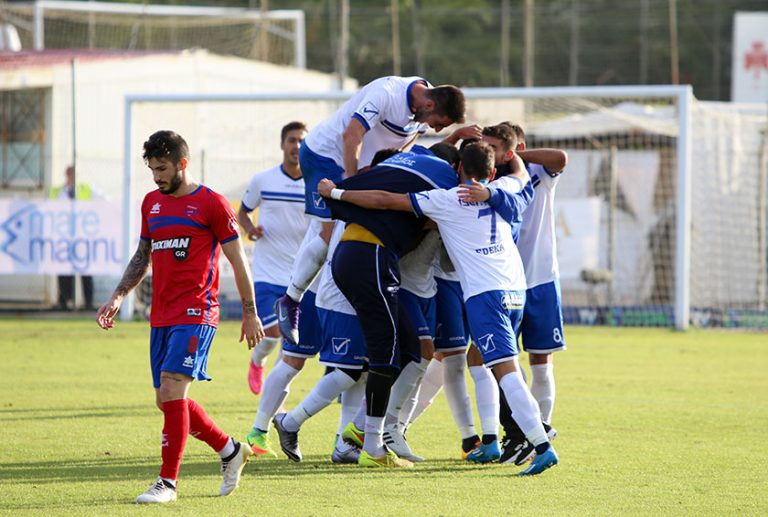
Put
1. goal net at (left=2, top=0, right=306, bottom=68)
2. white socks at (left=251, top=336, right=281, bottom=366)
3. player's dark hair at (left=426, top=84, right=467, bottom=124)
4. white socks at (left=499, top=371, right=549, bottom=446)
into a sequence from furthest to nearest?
goal net at (left=2, top=0, right=306, bottom=68) → white socks at (left=251, top=336, right=281, bottom=366) → player's dark hair at (left=426, top=84, right=467, bottom=124) → white socks at (left=499, top=371, right=549, bottom=446)

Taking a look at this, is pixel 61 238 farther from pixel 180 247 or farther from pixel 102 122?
pixel 180 247

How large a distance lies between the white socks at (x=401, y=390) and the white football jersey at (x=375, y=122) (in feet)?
4.70

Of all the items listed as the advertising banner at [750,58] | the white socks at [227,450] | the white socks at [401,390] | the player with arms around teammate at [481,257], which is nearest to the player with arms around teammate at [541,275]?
the white socks at [401,390]

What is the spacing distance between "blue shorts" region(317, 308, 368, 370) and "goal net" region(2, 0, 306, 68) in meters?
26.3

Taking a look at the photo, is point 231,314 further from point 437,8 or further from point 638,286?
point 437,8

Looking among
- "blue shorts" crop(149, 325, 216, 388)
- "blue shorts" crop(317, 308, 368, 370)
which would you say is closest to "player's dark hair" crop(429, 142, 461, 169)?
"blue shorts" crop(317, 308, 368, 370)

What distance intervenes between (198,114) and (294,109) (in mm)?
1977

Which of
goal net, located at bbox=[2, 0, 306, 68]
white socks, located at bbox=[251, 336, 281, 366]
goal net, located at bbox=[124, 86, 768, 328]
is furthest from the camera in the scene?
goal net, located at bbox=[2, 0, 306, 68]

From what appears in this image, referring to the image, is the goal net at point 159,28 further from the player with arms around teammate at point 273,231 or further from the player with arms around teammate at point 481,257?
the player with arms around teammate at point 481,257

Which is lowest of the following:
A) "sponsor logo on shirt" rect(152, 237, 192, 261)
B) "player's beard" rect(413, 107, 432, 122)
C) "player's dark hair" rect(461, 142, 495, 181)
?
"sponsor logo on shirt" rect(152, 237, 192, 261)

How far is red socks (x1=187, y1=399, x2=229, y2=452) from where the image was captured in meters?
6.59

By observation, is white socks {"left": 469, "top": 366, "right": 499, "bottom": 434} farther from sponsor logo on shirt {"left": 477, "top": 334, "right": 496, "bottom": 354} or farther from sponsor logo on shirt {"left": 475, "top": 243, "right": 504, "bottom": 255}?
sponsor logo on shirt {"left": 475, "top": 243, "right": 504, "bottom": 255}

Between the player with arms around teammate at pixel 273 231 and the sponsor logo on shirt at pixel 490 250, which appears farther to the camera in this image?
the player with arms around teammate at pixel 273 231

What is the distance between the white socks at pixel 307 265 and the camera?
27.3 ft
